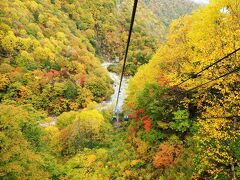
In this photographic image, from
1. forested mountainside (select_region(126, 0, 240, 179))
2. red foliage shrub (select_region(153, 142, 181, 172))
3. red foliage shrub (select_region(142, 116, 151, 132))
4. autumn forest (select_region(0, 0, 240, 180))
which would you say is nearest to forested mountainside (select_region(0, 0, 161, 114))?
autumn forest (select_region(0, 0, 240, 180))

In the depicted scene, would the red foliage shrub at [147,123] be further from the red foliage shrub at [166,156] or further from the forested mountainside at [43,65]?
the forested mountainside at [43,65]

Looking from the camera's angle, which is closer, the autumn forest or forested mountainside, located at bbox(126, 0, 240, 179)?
forested mountainside, located at bbox(126, 0, 240, 179)

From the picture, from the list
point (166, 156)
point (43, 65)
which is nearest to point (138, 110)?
point (166, 156)

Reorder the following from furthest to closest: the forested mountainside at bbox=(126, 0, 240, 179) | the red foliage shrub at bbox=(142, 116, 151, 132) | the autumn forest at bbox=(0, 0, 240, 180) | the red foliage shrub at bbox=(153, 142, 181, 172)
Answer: the red foliage shrub at bbox=(142, 116, 151, 132), the red foliage shrub at bbox=(153, 142, 181, 172), the autumn forest at bbox=(0, 0, 240, 180), the forested mountainside at bbox=(126, 0, 240, 179)

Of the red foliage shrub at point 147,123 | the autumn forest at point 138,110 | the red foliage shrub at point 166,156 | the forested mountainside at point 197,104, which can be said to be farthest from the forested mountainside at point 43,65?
the red foliage shrub at point 166,156

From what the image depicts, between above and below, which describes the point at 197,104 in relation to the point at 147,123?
above

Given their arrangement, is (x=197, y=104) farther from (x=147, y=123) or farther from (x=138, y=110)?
(x=138, y=110)

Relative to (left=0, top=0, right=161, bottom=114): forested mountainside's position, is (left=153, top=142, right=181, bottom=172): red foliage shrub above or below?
below

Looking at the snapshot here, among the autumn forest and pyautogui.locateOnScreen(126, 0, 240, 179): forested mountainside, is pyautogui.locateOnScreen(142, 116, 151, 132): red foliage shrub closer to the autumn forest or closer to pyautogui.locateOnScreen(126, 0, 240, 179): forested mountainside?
pyautogui.locateOnScreen(126, 0, 240, 179): forested mountainside

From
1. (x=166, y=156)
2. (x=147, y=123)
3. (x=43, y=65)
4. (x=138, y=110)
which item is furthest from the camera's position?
(x=43, y=65)
